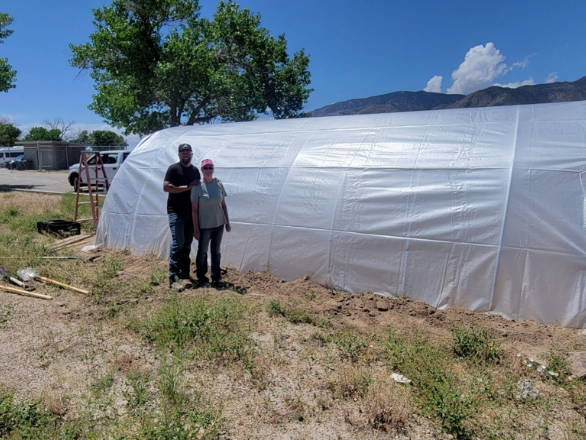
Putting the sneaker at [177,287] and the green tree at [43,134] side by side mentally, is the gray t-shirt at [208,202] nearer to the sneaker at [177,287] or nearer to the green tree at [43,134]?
the sneaker at [177,287]

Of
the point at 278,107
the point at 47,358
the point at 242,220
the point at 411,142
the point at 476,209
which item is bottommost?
the point at 47,358

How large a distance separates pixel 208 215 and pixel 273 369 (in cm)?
270

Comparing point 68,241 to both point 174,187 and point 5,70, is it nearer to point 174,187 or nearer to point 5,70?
point 174,187

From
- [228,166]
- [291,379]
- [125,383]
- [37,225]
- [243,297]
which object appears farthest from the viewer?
[37,225]

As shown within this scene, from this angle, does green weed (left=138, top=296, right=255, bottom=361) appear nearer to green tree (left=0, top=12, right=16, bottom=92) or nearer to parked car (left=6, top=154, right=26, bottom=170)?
green tree (left=0, top=12, right=16, bottom=92)

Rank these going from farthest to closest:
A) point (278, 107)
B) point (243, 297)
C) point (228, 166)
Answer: point (278, 107), point (228, 166), point (243, 297)

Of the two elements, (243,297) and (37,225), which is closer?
(243,297)

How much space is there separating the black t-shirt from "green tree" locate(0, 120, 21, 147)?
61987 mm

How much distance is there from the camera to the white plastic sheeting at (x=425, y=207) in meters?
5.09

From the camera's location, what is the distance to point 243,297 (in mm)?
5980

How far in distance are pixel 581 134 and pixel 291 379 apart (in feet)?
15.3

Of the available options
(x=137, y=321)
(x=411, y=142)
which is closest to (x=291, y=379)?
(x=137, y=321)

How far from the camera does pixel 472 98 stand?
17141 mm

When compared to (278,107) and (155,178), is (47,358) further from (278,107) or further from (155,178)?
(278,107)
